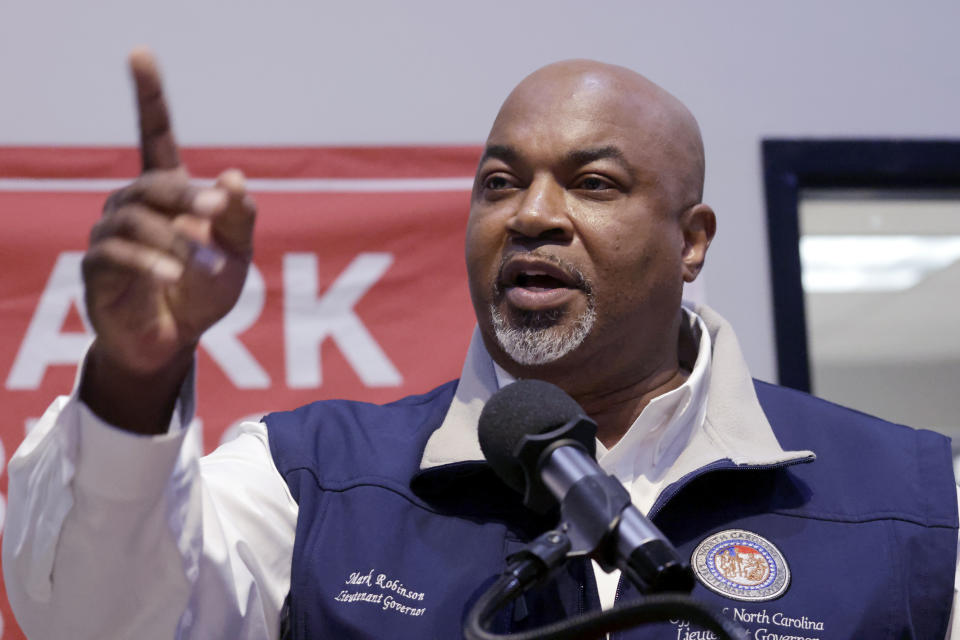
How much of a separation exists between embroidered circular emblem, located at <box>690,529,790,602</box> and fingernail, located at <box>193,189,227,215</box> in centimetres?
75

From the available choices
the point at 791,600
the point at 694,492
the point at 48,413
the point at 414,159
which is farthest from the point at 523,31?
the point at 48,413

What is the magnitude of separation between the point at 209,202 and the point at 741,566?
81 centimetres

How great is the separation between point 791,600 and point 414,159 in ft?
4.03

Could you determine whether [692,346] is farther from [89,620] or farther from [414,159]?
[89,620]

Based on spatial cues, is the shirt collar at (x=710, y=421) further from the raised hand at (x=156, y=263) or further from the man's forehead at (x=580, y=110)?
the raised hand at (x=156, y=263)

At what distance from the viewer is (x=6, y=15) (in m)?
2.20

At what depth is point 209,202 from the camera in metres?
0.83

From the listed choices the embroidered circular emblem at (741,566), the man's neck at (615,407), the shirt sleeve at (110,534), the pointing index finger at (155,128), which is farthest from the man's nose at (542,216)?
the pointing index finger at (155,128)

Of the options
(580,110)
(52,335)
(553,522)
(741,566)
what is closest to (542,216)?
(580,110)

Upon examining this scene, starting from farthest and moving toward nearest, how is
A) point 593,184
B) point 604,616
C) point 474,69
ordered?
point 474,69 → point 593,184 → point 604,616

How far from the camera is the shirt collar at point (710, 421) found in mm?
1380

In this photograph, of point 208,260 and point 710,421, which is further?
point 710,421

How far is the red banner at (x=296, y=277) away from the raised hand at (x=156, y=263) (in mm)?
1172

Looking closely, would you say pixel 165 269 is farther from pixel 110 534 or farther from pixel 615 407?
pixel 615 407
